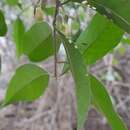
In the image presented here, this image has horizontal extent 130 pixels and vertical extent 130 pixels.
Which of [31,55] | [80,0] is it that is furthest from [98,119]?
[80,0]

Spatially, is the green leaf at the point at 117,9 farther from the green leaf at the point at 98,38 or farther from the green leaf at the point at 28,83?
the green leaf at the point at 28,83

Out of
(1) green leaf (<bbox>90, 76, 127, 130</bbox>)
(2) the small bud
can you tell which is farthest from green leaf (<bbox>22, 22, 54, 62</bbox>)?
(1) green leaf (<bbox>90, 76, 127, 130</bbox>)

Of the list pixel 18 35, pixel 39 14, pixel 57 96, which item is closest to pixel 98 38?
pixel 39 14

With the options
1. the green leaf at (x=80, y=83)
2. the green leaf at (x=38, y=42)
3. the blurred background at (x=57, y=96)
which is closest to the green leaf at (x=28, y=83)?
the green leaf at (x=38, y=42)

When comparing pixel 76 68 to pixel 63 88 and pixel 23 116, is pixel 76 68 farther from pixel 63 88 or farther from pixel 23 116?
pixel 23 116

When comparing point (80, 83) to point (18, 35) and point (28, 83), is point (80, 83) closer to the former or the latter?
point (28, 83)
